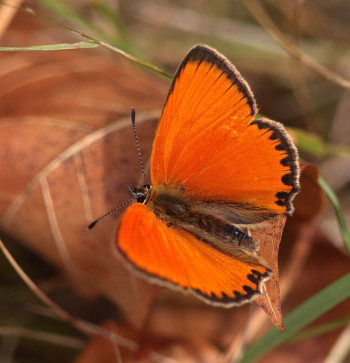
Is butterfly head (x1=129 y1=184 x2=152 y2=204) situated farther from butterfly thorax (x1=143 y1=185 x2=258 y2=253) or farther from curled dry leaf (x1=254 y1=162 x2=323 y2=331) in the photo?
curled dry leaf (x1=254 y1=162 x2=323 y2=331)

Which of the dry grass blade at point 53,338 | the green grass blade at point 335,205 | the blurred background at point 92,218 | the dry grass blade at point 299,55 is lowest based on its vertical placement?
the dry grass blade at point 53,338

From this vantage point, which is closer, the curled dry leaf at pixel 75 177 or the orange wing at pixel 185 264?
the orange wing at pixel 185 264

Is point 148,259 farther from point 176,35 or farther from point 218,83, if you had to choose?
point 176,35

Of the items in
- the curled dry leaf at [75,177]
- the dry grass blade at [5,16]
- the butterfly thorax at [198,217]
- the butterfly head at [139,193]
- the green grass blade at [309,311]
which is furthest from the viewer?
the dry grass blade at [5,16]

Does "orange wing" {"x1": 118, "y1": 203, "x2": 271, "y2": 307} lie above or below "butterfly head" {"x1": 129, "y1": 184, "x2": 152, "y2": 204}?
above

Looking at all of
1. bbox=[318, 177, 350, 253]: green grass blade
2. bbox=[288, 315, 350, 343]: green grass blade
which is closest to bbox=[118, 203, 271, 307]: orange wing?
bbox=[318, 177, 350, 253]: green grass blade

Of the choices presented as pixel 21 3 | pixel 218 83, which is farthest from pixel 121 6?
pixel 218 83

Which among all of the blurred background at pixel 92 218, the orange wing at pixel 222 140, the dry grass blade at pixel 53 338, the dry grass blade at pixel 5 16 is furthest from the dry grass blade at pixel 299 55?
the dry grass blade at pixel 53 338

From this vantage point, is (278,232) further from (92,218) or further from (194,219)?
(92,218)

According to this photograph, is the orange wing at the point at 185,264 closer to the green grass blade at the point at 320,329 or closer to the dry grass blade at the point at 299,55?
the green grass blade at the point at 320,329
